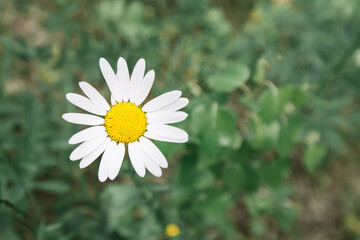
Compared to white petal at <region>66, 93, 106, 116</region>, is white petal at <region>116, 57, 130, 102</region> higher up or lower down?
higher up

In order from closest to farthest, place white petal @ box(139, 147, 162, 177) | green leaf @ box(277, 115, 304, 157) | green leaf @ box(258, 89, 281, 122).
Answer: white petal @ box(139, 147, 162, 177), green leaf @ box(258, 89, 281, 122), green leaf @ box(277, 115, 304, 157)

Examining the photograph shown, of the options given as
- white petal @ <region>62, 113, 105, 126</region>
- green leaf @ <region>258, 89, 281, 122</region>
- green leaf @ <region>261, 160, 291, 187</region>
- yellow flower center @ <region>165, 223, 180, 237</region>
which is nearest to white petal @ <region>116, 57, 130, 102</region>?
white petal @ <region>62, 113, 105, 126</region>

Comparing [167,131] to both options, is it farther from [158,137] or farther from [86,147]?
[86,147]

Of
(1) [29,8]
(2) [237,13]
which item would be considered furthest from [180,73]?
(1) [29,8]

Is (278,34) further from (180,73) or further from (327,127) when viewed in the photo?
(180,73)

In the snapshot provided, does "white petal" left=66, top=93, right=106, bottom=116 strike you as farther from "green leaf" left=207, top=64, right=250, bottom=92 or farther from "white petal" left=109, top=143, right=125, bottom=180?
"green leaf" left=207, top=64, right=250, bottom=92

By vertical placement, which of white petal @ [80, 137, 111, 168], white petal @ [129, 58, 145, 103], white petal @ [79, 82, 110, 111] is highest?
white petal @ [129, 58, 145, 103]

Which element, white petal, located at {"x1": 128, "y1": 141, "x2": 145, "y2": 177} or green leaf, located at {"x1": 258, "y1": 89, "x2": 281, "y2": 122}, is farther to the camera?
green leaf, located at {"x1": 258, "y1": 89, "x2": 281, "y2": 122}

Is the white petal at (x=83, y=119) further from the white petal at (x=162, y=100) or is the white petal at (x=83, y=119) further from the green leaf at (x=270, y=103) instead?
the green leaf at (x=270, y=103)

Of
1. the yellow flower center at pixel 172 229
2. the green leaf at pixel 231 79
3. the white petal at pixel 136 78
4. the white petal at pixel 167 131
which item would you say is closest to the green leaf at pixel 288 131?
the green leaf at pixel 231 79
